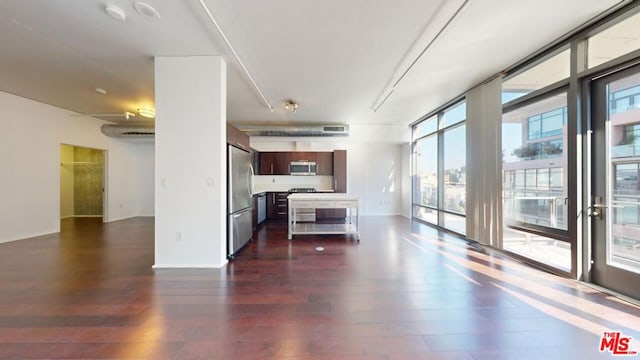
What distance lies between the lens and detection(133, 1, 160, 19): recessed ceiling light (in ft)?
7.82

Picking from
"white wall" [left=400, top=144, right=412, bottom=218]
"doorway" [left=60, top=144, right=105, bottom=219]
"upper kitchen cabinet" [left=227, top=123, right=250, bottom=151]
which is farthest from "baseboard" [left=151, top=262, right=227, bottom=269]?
"doorway" [left=60, top=144, right=105, bottom=219]

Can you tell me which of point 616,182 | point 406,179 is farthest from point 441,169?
point 616,182

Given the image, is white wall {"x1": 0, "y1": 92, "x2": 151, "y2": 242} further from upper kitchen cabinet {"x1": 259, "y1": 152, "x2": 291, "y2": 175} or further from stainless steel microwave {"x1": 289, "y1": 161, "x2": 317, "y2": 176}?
stainless steel microwave {"x1": 289, "y1": 161, "x2": 317, "y2": 176}

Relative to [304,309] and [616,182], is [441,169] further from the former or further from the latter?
[304,309]

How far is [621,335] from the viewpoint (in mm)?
1895

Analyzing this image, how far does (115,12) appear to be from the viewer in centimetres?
246

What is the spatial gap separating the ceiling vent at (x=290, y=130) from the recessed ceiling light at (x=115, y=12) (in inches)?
176

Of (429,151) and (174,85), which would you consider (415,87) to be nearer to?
(429,151)

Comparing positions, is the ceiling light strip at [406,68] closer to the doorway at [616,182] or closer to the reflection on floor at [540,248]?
the doorway at [616,182]

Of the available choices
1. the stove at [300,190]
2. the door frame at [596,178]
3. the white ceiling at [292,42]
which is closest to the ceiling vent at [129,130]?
the white ceiling at [292,42]

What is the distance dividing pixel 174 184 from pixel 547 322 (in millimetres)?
4173

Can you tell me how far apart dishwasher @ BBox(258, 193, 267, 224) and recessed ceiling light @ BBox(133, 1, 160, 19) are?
182 inches

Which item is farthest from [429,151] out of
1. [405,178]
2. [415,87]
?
[415,87]

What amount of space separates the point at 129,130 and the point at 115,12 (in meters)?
5.53
